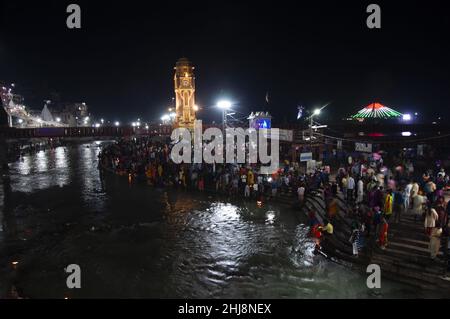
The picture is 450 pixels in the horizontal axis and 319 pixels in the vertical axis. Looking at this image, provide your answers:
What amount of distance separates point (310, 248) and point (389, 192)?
11.3 ft

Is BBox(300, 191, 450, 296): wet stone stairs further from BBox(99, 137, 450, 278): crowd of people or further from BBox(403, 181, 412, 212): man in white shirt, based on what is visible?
BBox(403, 181, 412, 212): man in white shirt

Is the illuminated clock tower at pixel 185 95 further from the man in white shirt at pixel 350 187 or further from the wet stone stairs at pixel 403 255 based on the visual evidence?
the wet stone stairs at pixel 403 255

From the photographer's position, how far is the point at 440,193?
11.6 m

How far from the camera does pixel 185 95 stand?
4478 cm

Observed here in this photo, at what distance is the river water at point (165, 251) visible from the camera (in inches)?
364

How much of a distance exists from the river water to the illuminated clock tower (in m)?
25.4

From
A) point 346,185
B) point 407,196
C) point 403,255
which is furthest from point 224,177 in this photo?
point 403,255

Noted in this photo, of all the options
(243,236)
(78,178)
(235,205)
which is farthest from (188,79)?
(243,236)

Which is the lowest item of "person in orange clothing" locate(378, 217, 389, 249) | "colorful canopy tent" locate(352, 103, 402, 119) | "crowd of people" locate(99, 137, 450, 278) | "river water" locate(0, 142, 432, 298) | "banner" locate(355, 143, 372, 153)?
"river water" locate(0, 142, 432, 298)

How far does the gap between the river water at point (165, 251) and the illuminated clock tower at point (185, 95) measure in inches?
1000

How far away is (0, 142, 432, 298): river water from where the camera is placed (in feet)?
30.3

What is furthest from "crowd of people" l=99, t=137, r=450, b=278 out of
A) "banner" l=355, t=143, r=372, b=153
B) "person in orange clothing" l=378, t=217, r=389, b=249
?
"banner" l=355, t=143, r=372, b=153

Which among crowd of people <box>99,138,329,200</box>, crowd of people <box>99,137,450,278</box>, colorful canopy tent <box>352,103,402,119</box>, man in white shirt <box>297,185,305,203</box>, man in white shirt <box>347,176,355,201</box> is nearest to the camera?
crowd of people <box>99,137,450,278</box>

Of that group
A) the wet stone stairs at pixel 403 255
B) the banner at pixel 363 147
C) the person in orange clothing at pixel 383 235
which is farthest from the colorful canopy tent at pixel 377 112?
the person in orange clothing at pixel 383 235
